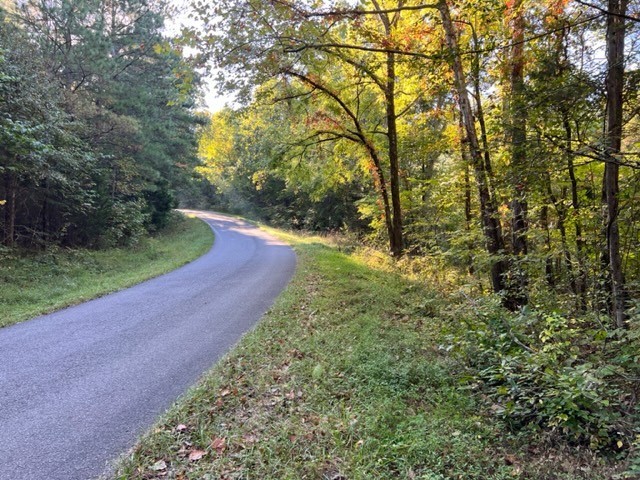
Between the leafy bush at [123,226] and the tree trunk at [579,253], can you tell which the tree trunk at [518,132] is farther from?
the leafy bush at [123,226]

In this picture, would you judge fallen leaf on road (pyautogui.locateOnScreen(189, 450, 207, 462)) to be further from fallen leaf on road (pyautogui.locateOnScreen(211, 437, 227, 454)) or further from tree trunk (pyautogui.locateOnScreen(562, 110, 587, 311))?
tree trunk (pyautogui.locateOnScreen(562, 110, 587, 311))

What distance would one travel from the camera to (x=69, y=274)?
440 inches

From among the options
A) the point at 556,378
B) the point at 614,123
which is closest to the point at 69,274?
the point at 556,378

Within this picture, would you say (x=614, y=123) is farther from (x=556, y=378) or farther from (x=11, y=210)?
(x=11, y=210)

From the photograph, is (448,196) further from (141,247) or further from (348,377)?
(141,247)

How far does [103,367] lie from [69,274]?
25.9 ft

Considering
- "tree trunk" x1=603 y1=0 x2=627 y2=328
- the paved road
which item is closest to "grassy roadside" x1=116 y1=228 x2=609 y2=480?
the paved road

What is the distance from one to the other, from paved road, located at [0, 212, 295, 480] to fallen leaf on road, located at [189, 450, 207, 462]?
67 cm

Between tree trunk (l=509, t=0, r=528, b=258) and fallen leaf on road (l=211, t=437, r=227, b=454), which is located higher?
tree trunk (l=509, t=0, r=528, b=258)

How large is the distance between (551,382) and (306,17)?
593 cm

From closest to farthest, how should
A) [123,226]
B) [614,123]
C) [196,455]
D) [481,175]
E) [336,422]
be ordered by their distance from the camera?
[196,455], [336,422], [614,123], [481,175], [123,226]

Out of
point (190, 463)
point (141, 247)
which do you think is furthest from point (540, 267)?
point (141, 247)

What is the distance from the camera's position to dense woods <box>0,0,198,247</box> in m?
10.0

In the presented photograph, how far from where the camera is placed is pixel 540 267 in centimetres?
766
